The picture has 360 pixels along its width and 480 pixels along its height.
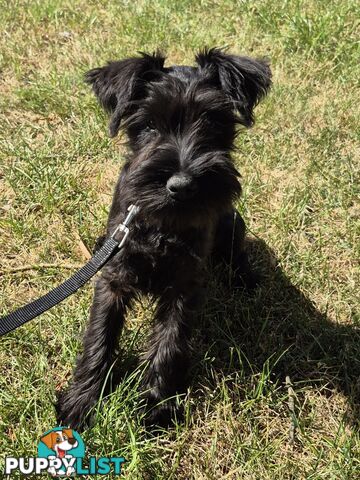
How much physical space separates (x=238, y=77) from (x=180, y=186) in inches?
30.6

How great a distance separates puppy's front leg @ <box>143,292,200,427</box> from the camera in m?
2.57

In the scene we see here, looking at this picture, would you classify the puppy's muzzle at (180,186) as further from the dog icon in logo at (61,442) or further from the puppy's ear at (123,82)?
the dog icon in logo at (61,442)

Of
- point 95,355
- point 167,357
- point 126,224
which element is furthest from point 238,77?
point 95,355

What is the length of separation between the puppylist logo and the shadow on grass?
69 cm

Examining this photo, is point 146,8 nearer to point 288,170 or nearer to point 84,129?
point 84,129

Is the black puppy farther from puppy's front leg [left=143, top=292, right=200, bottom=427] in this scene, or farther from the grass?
the grass

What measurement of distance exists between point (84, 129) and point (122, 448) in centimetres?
275

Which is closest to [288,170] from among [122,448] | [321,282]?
[321,282]

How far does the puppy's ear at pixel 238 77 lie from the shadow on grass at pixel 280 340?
1180mm

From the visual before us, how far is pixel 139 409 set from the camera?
256 centimetres

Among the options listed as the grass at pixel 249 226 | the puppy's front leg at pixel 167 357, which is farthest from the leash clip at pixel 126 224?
the grass at pixel 249 226

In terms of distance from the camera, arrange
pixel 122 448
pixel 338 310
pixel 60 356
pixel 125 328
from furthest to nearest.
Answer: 1. pixel 338 310
2. pixel 125 328
3. pixel 60 356
4. pixel 122 448

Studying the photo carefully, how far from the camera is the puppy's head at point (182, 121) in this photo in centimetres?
226

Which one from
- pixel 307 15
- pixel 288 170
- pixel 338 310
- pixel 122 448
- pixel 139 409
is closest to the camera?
Answer: pixel 122 448
